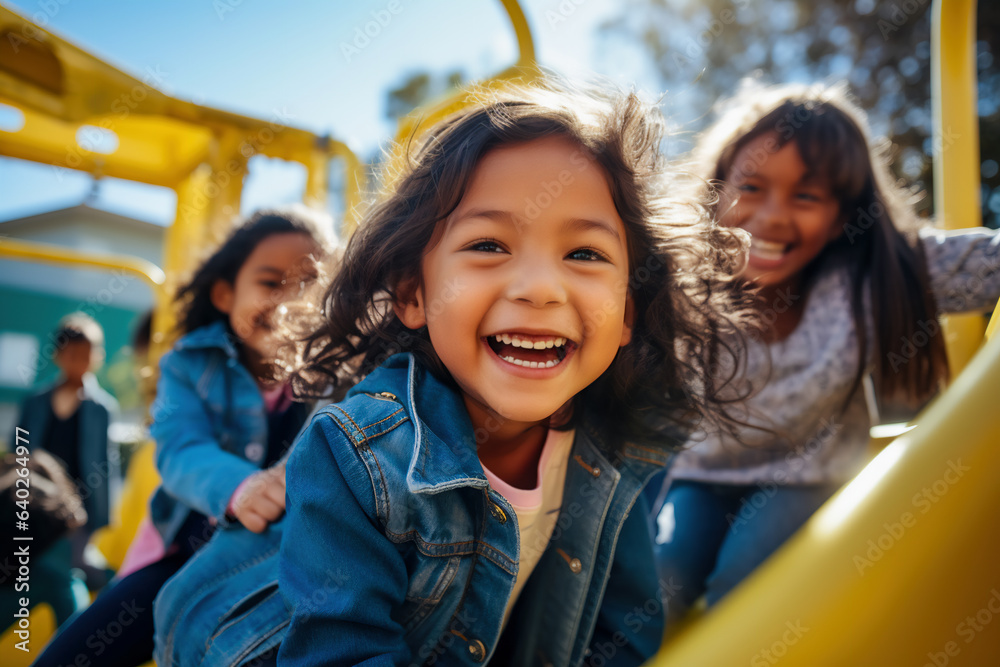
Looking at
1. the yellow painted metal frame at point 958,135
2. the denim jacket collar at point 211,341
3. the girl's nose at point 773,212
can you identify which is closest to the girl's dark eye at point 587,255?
the girl's nose at point 773,212

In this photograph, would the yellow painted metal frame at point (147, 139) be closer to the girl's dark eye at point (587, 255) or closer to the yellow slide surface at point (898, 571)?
the girl's dark eye at point (587, 255)

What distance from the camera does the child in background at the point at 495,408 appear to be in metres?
0.72

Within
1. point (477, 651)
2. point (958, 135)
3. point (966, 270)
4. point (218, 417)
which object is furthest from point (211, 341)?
point (958, 135)

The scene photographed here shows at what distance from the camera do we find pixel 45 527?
1.55 metres

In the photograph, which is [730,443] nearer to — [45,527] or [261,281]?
[261,281]

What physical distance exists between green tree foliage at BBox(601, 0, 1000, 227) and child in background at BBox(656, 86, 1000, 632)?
345cm

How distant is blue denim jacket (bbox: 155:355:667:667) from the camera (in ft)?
2.25

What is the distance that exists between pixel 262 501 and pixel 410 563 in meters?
0.29

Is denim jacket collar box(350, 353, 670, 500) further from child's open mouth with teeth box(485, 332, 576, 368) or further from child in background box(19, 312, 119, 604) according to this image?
child in background box(19, 312, 119, 604)

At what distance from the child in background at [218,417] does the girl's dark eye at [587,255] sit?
525mm

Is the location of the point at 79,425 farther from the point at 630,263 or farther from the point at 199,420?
the point at 630,263

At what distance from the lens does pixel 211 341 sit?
1325mm

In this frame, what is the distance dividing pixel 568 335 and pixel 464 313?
0.14 meters

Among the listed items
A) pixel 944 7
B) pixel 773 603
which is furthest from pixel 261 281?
pixel 944 7
